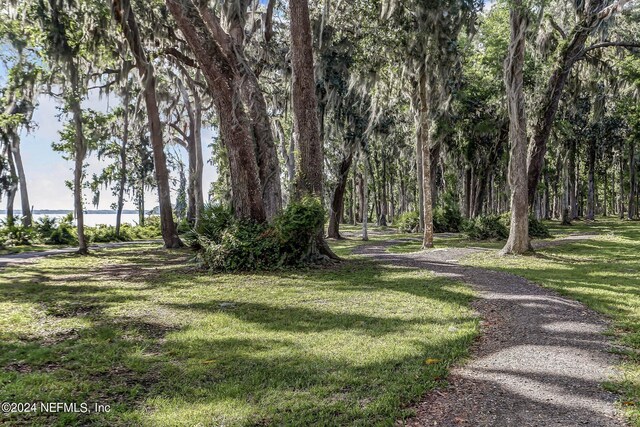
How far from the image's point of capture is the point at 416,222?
2844cm

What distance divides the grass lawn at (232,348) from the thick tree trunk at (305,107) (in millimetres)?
3819

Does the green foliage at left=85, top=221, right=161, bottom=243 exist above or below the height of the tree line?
below

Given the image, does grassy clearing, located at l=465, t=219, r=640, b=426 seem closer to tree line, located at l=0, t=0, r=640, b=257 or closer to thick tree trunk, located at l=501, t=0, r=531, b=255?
thick tree trunk, located at l=501, t=0, r=531, b=255

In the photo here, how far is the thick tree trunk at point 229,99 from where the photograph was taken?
37.1 feet

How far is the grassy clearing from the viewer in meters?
4.46

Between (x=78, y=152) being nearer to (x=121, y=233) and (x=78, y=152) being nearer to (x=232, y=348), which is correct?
(x=121, y=233)

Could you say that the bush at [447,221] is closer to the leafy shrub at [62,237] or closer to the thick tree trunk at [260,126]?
the thick tree trunk at [260,126]

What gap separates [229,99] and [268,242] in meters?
4.02

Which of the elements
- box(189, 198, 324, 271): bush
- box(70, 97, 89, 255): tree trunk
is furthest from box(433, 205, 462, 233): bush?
box(70, 97, 89, 255): tree trunk

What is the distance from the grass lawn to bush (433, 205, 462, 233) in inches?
701

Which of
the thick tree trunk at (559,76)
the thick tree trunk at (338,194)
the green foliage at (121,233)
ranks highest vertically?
the thick tree trunk at (559,76)

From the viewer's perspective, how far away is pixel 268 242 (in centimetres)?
1154

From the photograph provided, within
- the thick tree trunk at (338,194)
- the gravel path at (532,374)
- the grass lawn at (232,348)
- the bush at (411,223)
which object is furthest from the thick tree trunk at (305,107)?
the bush at (411,223)

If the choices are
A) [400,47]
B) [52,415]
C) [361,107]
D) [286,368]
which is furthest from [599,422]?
[361,107]
